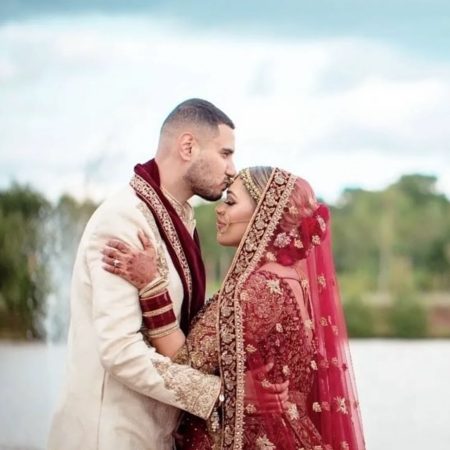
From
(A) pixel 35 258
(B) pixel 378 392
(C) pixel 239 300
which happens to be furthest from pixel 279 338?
(A) pixel 35 258

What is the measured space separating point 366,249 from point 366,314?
1171 mm

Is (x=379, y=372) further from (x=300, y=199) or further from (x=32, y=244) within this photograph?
(x=300, y=199)

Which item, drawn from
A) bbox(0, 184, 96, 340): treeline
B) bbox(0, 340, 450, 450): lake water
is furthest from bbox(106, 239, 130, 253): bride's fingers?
bbox(0, 184, 96, 340): treeline

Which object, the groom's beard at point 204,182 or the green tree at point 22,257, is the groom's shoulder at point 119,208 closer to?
the groom's beard at point 204,182

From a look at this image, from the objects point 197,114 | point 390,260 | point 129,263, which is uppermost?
point 390,260

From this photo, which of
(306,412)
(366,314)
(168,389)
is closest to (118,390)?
(168,389)

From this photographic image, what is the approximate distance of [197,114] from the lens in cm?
299

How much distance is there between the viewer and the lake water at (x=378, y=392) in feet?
29.6

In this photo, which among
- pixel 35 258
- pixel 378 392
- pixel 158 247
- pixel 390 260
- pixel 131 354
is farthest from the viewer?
pixel 390 260

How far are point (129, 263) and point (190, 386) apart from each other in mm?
307

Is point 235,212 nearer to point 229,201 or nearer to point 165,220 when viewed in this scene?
point 229,201

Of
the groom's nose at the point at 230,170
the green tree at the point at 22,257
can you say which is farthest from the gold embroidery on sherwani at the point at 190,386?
the green tree at the point at 22,257

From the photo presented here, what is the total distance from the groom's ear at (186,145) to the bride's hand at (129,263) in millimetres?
257

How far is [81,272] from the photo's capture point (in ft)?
9.73
